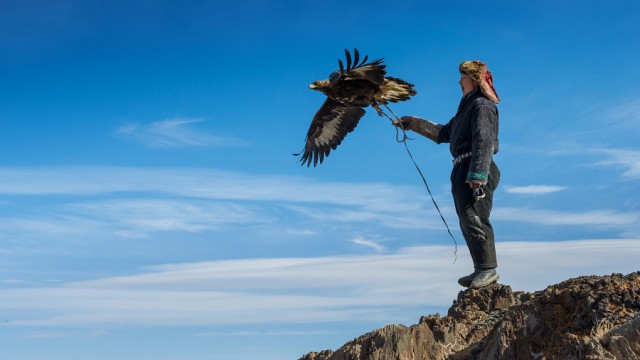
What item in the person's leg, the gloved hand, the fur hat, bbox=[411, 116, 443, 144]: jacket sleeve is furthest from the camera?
the gloved hand

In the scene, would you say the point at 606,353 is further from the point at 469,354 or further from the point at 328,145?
the point at 328,145

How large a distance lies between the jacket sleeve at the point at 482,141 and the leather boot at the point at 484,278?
100 centimetres

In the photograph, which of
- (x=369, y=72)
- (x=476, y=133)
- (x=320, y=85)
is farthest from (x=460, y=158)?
(x=320, y=85)

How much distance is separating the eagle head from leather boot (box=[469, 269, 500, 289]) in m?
3.78

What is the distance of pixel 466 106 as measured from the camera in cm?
819

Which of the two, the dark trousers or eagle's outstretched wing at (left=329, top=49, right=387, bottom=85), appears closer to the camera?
the dark trousers

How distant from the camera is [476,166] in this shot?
299 inches

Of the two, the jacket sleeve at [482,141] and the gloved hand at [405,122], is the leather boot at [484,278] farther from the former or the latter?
the gloved hand at [405,122]

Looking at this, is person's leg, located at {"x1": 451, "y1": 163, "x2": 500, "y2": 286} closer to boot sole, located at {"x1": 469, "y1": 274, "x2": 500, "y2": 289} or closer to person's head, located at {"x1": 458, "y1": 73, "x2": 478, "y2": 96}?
boot sole, located at {"x1": 469, "y1": 274, "x2": 500, "y2": 289}

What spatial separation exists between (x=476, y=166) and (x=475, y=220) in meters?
0.62

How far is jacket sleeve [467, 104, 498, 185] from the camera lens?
757 centimetres

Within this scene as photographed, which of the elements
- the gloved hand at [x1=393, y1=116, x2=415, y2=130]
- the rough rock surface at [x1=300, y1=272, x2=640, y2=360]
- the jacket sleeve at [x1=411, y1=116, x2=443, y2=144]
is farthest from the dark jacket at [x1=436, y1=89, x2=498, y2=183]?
the rough rock surface at [x1=300, y1=272, x2=640, y2=360]

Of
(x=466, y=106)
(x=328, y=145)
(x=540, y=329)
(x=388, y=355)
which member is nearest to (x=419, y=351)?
(x=388, y=355)

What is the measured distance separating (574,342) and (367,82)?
5.71 meters
